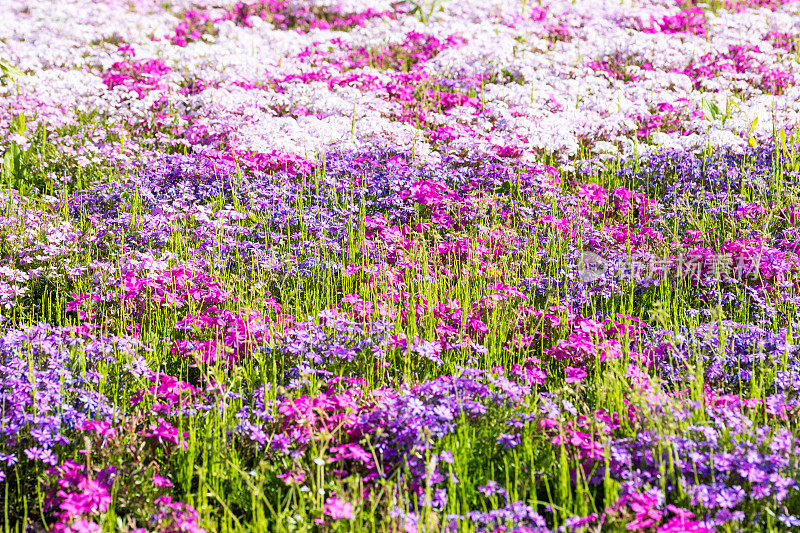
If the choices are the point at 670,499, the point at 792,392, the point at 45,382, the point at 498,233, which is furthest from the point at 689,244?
the point at 45,382

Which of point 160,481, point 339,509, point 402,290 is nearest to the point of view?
point 339,509

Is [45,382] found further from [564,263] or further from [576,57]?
[576,57]

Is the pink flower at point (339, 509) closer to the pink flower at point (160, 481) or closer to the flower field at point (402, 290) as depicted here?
the flower field at point (402, 290)

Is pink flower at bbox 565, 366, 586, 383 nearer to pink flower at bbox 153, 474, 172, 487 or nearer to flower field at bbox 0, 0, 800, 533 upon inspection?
flower field at bbox 0, 0, 800, 533

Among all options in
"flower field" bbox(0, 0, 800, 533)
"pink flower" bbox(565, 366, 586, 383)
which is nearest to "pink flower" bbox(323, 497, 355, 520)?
"flower field" bbox(0, 0, 800, 533)

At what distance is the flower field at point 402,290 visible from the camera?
9.47 feet


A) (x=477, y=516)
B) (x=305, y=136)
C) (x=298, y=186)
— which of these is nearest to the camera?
(x=477, y=516)

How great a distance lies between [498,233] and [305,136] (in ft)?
8.63

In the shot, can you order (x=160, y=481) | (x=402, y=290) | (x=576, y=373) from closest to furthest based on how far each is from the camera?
(x=160, y=481) → (x=576, y=373) → (x=402, y=290)

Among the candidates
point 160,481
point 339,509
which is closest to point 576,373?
point 339,509

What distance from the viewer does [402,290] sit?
15.1 feet

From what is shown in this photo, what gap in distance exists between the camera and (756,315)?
4242 millimetres

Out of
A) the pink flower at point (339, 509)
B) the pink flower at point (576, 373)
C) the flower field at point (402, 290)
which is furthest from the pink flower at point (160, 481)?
the pink flower at point (576, 373)

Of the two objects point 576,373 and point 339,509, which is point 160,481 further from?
point 576,373
